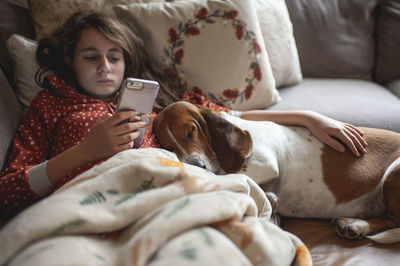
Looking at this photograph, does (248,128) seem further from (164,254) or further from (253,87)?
(164,254)

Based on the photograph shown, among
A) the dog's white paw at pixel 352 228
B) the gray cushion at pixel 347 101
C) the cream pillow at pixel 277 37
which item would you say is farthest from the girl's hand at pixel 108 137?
the cream pillow at pixel 277 37

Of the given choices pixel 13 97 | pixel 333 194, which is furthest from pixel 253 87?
pixel 13 97

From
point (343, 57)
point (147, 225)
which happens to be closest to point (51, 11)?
point (147, 225)

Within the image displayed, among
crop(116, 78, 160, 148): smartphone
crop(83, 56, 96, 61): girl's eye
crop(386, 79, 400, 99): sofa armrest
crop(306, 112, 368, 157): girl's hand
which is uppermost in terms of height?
crop(83, 56, 96, 61): girl's eye

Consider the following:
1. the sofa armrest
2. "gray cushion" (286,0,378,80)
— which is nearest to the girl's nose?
"gray cushion" (286,0,378,80)

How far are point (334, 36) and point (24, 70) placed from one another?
2.04m

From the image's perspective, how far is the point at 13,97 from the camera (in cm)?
142

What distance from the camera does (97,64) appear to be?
53.9 inches

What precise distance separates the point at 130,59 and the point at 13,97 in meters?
0.54

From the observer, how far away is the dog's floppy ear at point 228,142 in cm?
124

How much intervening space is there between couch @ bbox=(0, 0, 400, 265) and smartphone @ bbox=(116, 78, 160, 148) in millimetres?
788

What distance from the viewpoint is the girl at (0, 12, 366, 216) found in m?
1.10

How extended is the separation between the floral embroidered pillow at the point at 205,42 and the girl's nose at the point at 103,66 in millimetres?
355

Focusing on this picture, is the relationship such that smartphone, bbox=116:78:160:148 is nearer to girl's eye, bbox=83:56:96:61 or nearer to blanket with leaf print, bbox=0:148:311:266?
blanket with leaf print, bbox=0:148:311:266
